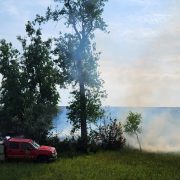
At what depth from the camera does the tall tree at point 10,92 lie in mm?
51938

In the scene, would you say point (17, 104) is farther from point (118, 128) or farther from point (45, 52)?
point (118, 128)

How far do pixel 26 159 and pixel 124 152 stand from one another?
11.4 m

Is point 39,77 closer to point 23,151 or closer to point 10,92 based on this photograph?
point 10,92

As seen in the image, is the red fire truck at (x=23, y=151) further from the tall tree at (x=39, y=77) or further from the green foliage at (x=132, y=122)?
the green foliage at (x=132, y=122)

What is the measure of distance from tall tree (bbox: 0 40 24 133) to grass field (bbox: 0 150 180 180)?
16.1 m

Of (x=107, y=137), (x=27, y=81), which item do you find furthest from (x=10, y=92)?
(x=107, y=137)

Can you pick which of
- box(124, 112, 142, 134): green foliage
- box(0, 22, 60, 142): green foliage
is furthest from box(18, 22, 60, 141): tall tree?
box(124, 112, 142, 134): green foliage

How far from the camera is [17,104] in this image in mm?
52250

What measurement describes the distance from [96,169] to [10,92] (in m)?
24.3

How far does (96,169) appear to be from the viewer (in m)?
30.7

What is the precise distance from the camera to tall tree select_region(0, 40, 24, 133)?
51.9 meters

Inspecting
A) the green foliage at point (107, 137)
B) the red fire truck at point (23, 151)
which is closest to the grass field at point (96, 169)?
the red fire truck at point (23, 151)

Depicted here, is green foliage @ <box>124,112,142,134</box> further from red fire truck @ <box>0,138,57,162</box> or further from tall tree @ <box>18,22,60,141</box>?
red fire truck @ <box>0,138,57,162</box>

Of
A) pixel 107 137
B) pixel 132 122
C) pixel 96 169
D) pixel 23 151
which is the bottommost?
pixel 96 169
